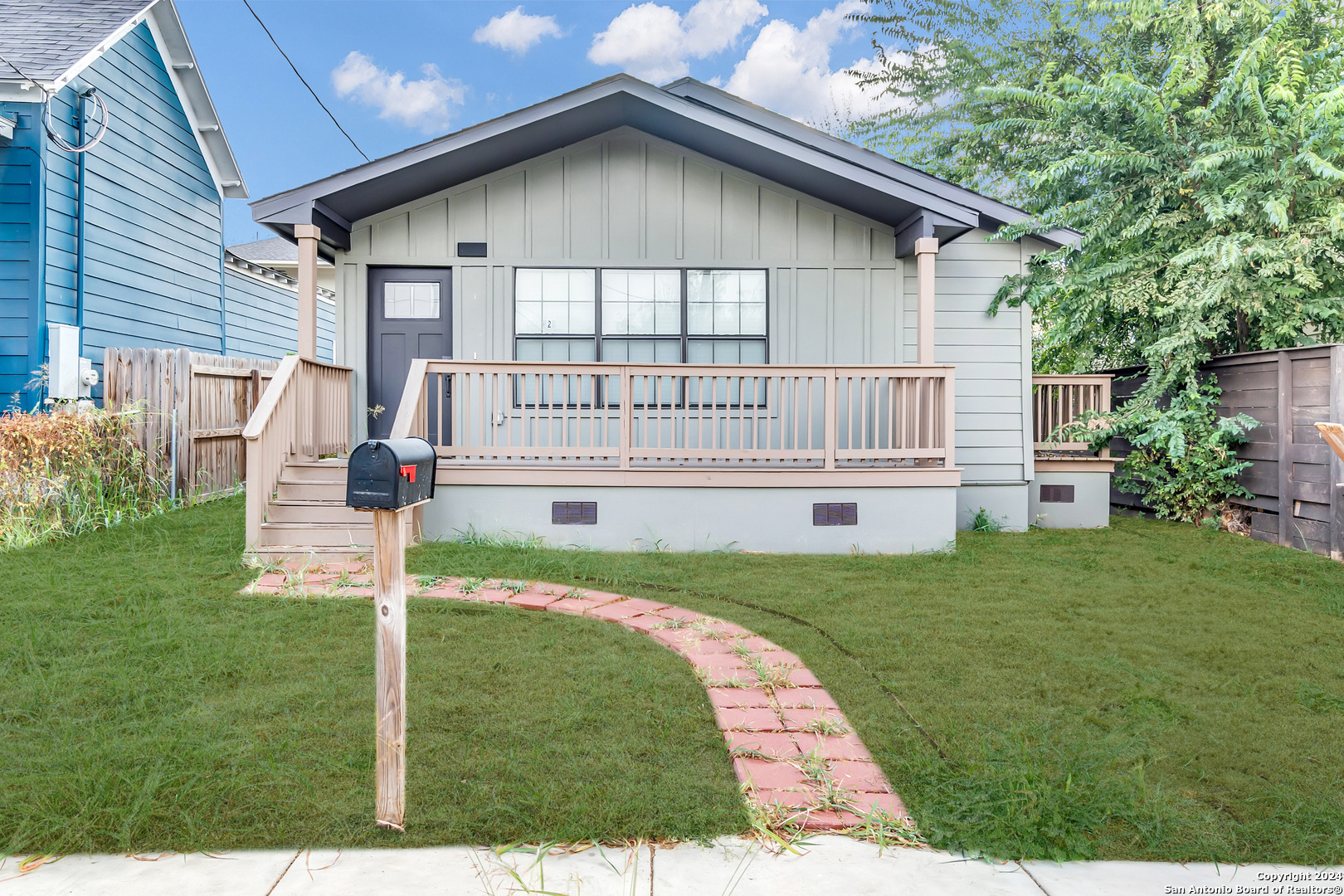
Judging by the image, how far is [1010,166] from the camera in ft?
46.3

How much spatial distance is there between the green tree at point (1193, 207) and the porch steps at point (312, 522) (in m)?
6.38

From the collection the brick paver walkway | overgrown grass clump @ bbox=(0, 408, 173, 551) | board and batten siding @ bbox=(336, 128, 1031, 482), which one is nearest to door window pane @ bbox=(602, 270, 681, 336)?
board and batten siding @ bbox=(336, 128, 1031, 482)

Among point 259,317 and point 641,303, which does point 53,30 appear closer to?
point 259,317

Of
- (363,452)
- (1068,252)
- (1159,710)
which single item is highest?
(1068,252)

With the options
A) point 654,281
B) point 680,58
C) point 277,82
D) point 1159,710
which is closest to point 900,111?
point 654,281

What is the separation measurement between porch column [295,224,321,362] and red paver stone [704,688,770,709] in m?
4.98

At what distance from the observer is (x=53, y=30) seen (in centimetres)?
930

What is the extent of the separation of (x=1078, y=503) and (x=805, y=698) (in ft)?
21.4

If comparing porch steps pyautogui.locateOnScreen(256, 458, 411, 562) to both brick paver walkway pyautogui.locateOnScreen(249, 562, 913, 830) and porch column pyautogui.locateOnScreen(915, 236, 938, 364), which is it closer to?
brick paver walkway pyautogui.locateOnScreen(249, 562, 913, 830)

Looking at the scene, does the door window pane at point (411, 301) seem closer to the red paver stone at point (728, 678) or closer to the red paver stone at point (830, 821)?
the red paver stone at point (728, 678)

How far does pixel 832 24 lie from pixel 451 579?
3529 cm

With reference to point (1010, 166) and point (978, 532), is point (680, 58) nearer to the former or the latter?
point (1010, 166)

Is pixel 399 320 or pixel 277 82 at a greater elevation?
pixel 277 82

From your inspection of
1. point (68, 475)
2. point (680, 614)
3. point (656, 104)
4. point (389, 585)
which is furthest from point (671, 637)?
point (68, 475)
